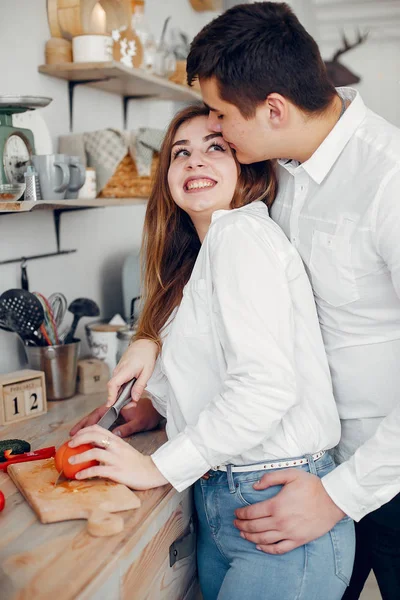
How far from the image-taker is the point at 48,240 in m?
1.99

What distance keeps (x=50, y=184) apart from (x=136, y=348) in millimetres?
466

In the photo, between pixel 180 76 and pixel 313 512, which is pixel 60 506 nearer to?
pixel 313 512

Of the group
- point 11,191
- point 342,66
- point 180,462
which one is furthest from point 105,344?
point 342,66

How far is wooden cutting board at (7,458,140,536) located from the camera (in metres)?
1.02

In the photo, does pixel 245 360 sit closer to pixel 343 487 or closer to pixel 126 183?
pixel 343 487

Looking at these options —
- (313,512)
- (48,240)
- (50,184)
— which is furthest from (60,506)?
(48,240)

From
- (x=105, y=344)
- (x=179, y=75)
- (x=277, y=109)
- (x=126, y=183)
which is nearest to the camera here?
(x=277, y=109)

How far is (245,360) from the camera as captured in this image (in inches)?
42.4

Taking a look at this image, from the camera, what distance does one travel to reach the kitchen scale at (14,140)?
4.84ft

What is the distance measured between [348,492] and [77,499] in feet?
1.46

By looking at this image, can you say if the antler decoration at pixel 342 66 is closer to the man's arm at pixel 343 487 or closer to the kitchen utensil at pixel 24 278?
the kitchen utensil at pixel 24 278

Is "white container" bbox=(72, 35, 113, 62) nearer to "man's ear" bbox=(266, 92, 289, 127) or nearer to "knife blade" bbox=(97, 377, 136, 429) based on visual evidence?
"man's ear" bbox=(266, 92, 289, 127)

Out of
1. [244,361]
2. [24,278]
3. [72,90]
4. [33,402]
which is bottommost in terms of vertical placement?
[33,402]

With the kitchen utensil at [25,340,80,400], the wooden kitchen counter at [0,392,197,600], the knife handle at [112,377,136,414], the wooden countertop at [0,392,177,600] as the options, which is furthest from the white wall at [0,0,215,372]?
the wooden countertop at [0,392,177,600]
